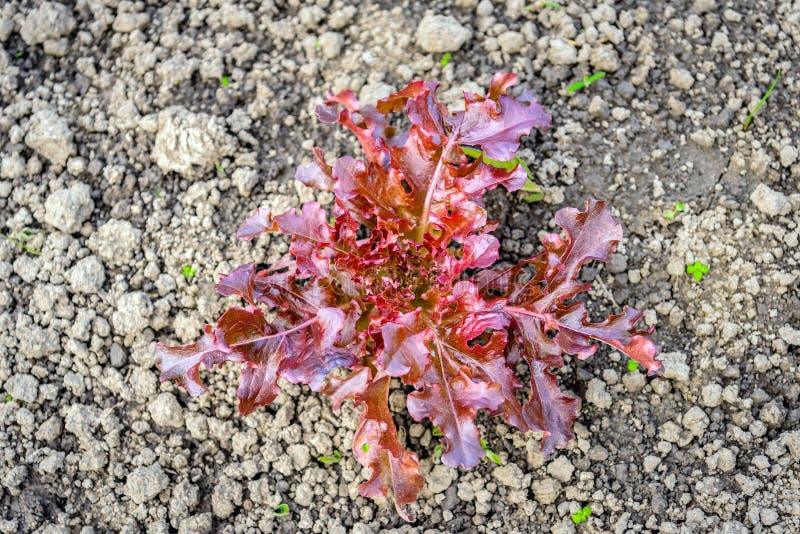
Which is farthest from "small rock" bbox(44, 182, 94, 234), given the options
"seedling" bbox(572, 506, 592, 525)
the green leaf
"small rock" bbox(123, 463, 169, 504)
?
"seedling" bbox(572, 506, 592, 525)

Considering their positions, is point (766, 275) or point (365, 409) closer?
point (365, 409)

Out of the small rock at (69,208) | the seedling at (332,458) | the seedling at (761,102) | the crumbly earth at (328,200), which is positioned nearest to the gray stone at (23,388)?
the crumbly earth at (328,200)

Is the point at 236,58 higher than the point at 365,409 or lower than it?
higher

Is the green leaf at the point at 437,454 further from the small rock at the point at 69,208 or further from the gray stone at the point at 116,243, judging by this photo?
the small rock at the point at 69,208

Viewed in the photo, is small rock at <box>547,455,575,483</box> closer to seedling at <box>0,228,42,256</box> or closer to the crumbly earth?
the crumbly earth

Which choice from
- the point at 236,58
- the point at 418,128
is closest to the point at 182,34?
the point at 236,58

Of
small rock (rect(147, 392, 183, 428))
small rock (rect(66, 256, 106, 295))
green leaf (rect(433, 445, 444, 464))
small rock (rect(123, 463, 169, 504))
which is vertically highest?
small rock (rect(66, 256, 106, 295))

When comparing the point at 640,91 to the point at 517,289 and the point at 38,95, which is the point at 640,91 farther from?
the point at 38,95
